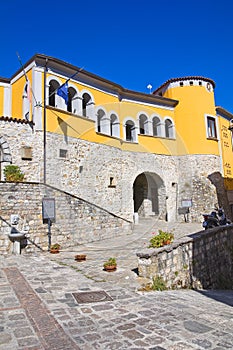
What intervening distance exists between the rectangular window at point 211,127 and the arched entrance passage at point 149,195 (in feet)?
17.5

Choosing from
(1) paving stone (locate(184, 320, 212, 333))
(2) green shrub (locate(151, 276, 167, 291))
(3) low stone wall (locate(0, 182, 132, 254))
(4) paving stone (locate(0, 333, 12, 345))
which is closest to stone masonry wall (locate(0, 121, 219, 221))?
(3) low stone wall (locate(0, 182, 132, 254))

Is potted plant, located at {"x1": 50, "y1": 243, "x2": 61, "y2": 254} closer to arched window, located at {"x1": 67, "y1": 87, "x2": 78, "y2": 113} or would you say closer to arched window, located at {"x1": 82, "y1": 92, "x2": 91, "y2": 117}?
arched window, located at {"x1": 67, "y1": 87, "x2": 78, "y2": 113}

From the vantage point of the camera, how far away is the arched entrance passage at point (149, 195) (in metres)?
17.8

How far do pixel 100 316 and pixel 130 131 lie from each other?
15.0 metres

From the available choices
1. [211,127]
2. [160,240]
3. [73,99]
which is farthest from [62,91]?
[211,127]

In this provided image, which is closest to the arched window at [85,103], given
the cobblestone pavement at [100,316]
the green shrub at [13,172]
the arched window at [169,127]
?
the green shrub at [13,172]

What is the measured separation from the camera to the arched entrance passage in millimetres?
17828

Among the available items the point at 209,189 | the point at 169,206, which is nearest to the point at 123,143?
the point at 169,206

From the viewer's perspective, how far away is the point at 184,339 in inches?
113

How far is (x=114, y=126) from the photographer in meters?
16.2

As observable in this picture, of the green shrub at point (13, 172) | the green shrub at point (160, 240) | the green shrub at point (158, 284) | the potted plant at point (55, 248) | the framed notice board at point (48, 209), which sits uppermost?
the green shrub at point (13, 172)

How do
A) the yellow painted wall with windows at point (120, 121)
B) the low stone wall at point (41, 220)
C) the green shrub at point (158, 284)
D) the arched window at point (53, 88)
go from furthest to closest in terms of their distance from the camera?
the arched window at point (53, 88), the yellow painted wall with windows at point (120, 121), the low stone wall at point (41, 220), the green shrub at point (158, 284)

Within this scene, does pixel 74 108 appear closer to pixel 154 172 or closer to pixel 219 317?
pixel 154 172

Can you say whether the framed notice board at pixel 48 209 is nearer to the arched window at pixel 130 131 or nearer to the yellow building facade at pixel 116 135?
the yellow building facade at pixel 116 135
